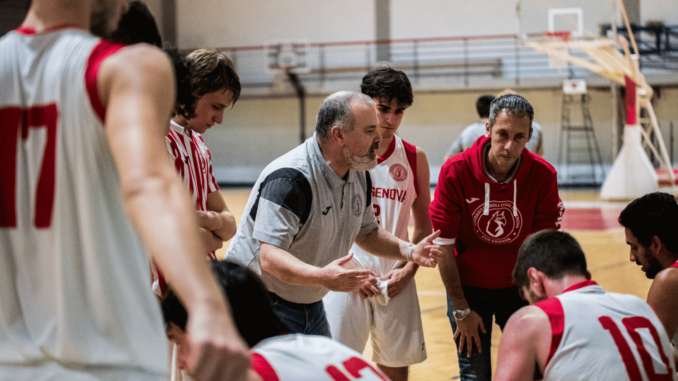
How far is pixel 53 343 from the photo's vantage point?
102 cm

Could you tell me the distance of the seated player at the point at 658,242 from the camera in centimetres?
257

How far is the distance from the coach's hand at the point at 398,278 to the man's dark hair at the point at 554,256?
127 centimetres

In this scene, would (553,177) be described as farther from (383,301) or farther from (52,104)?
(52,104)

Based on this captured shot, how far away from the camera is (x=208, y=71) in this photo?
2.54 m

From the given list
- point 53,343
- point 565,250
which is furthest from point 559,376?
point 53,343

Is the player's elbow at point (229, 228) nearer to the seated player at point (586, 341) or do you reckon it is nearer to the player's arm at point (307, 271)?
the player's arm at point (307, 271)

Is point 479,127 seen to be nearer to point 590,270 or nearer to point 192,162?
point 590,270

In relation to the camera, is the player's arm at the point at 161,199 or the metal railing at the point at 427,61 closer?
the player's arm at the point at 161,199

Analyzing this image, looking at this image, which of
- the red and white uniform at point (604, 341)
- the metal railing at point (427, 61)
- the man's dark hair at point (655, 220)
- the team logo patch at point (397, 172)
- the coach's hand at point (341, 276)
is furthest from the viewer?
the metal railing at point (427, 61)

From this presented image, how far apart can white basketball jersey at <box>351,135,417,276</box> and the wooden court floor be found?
4.22ft

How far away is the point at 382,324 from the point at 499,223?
0.91 meters

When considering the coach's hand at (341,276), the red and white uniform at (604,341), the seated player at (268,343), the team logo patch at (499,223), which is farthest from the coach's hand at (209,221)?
the team logo patch at (499,223)

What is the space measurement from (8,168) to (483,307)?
2.82 meters

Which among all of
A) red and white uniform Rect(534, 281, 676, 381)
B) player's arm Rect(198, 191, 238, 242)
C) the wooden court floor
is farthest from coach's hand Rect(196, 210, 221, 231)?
the wooden court floor
